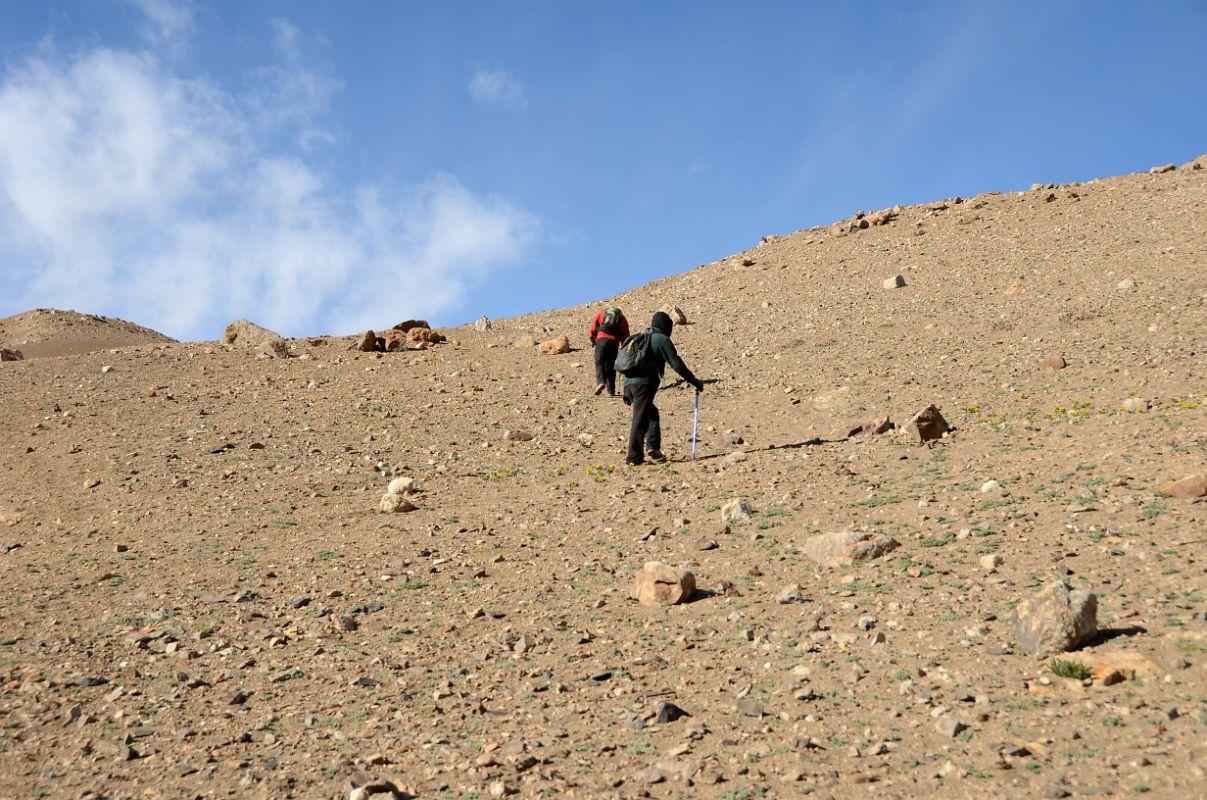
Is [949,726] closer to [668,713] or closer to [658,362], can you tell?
[668,713]

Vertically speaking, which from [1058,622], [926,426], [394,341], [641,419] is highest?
[394,341]

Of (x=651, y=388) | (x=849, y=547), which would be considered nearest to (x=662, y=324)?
(x=651, y=388)

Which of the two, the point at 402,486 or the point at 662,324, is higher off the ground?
the point at 662,324

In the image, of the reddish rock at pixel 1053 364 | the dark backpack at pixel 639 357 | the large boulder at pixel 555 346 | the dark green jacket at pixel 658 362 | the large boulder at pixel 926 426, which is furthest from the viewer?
the large boulder at pixel 555 346

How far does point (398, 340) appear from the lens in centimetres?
2438

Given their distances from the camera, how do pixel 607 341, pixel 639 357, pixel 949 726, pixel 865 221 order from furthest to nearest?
pixel 865 221
pixel 607 341
pixel 639 357
pixel 949 726

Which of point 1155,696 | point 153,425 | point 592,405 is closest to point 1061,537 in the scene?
point 1155,696

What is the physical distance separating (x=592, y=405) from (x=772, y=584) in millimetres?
10140

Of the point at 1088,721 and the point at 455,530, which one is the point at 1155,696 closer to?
the point at 1088,721

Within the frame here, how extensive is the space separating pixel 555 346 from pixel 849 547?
14977 millimetres

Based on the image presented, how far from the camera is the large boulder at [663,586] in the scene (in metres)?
8.46

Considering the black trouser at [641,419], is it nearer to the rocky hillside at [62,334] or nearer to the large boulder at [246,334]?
the large boulder at [246,334]

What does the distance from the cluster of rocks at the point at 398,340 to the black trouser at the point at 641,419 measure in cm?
1134

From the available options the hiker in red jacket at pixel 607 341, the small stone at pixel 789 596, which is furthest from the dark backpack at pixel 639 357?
the small stone at pixel 789 596
